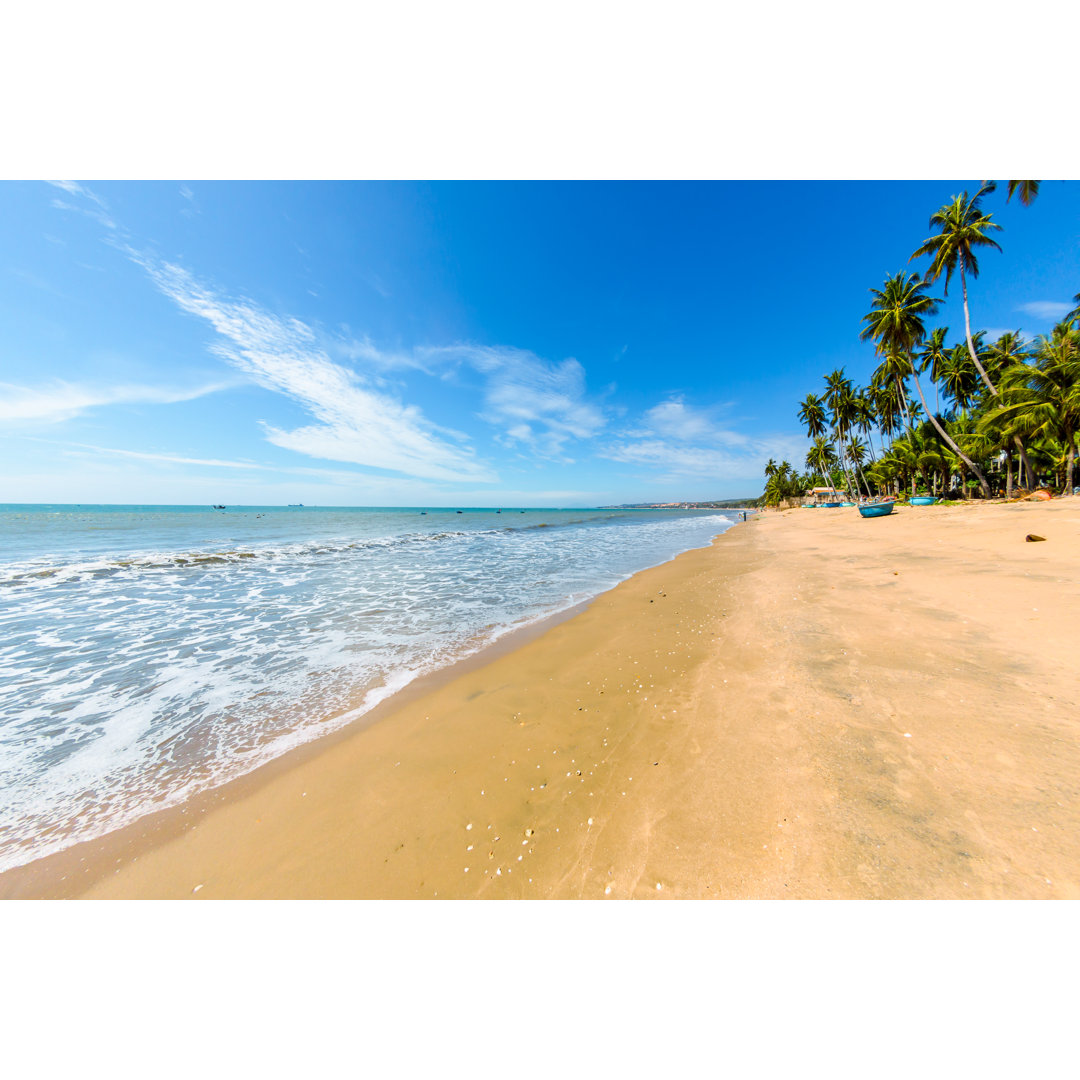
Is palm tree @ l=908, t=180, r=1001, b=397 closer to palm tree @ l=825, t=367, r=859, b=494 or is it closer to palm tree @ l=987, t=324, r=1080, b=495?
palm tree @ l=987, t=324, r=1080, b=495

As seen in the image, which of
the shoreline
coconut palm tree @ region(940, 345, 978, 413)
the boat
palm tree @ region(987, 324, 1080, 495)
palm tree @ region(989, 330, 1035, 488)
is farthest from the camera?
coconut palm tree @ region(940, 345, 978, 413)

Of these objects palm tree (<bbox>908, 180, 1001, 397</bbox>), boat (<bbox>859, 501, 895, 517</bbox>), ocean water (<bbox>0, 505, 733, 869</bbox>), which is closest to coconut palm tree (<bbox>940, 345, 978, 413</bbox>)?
palm tree (<bbox>908, 180, 1001, 397</bbox>)

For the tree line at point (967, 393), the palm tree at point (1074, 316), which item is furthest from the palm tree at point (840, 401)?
the palm tree at point (1074, 316)

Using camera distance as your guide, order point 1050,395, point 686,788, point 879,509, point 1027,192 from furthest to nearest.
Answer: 1. point 1050,395
2. point 879,509
3. point 1027,192
4. point 686,788

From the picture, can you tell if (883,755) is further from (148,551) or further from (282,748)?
(148,551)

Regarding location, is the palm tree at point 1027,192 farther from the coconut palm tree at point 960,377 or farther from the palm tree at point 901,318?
the coconut palm tree at point 960,377

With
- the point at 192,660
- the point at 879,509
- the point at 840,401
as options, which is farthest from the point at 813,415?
A: the point at 192,660

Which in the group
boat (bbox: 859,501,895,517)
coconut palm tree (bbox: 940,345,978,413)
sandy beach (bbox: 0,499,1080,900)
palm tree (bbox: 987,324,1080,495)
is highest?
coconut palm tree (bbox: 940,345,978,413)

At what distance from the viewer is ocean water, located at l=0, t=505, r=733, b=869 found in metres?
3.69

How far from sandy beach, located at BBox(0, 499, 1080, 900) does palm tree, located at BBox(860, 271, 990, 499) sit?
41.0m

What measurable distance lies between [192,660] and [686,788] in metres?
7.75

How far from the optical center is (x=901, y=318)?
32406mm

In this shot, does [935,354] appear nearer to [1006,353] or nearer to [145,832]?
[1006,353]

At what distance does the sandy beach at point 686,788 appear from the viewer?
2367 mm
